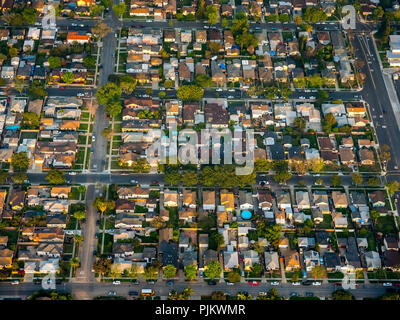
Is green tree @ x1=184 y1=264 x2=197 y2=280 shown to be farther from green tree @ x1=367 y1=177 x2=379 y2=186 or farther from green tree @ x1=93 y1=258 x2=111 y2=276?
green tree @ x1=367 y1=177 x2=379 y2=186

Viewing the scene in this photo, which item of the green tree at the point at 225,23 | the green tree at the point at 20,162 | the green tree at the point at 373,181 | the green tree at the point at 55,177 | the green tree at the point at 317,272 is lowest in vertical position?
the green tree at the point at 317,272

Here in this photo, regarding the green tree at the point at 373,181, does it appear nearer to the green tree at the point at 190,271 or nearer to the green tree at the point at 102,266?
the green tree at the point at 190,271

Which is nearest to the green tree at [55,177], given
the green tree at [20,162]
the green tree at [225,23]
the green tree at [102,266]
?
the green tree at [20,162]

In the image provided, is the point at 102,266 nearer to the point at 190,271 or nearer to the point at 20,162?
the point at 190,271

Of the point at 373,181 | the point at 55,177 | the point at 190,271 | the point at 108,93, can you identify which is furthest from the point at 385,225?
the point at 55,177

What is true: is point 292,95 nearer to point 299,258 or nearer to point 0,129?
point 299,258
